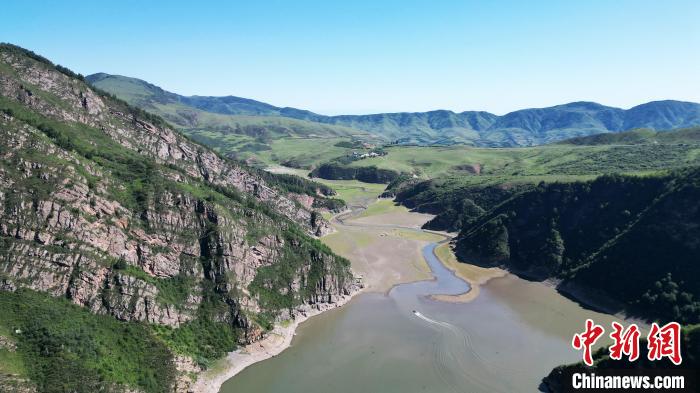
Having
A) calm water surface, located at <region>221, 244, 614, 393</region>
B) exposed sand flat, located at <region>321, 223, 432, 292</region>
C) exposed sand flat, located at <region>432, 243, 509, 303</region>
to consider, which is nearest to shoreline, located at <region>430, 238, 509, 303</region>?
exposed sand flat, located at <region>432, 243, 509, 303</region>

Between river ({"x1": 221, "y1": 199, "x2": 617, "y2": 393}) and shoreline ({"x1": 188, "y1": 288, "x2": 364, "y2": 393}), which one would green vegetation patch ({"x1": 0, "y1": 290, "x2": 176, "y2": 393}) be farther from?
river ({"x1": 221, "y1": 199, "x2": 617, "y2": 393})

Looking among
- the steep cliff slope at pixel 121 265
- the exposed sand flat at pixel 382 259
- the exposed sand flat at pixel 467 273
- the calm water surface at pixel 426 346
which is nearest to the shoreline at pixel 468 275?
the exposed sand flat at pixel 467 273

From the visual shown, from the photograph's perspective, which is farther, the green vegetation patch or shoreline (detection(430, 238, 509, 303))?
shoreline (detection(430, 238, 509, 303))

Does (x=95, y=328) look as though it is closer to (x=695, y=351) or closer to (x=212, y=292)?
(x=212, y=292)

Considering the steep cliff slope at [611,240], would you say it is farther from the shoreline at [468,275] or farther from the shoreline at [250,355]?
the shoreline at [250,355]

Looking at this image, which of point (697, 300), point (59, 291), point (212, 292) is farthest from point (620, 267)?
point (59, 291)
